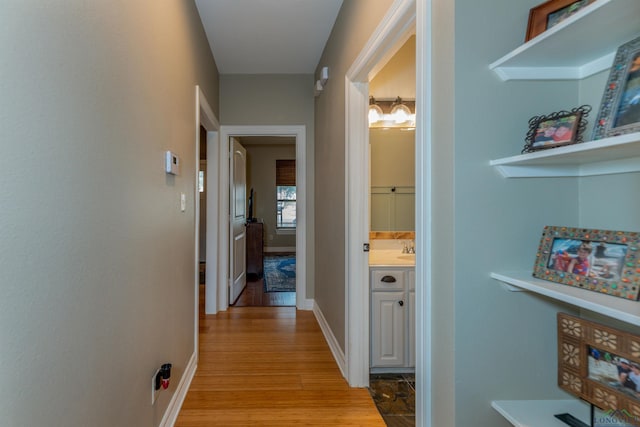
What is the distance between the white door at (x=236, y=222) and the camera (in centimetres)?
398

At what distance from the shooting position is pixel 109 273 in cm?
116

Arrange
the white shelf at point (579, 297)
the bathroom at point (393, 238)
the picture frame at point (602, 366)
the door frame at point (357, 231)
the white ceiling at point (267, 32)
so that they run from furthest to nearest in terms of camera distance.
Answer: the white ceiling at point (267, 32), the bathroom at point (393, 238), the door frame at point (357, 231), the picture frame at point (602, 366), the white shelf at point (579, 297)

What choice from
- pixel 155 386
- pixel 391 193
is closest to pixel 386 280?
pixel 391 193

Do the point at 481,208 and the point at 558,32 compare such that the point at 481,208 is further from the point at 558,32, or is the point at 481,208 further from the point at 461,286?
the point at 558,32

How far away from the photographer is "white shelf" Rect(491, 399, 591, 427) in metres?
0.97

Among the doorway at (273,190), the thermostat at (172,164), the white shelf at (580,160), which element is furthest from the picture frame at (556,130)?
the doorway at (273,190)

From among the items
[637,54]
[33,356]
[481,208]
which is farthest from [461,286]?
[33,356]

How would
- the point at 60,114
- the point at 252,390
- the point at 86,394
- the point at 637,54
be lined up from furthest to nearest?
1. the point at 252,390
2. the point at 86,394
3. the point at 60,114
4. the point at 637,54

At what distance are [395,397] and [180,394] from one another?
1299mm

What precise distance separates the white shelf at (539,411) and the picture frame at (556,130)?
762 mm

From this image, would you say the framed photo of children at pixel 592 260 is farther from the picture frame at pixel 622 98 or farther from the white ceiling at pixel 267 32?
the white ceiling at pixel 267 32

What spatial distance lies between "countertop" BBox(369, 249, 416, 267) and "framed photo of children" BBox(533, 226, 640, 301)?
1.38 m

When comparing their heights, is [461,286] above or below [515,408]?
above

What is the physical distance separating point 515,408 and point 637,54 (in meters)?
0.99
